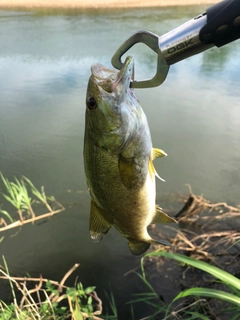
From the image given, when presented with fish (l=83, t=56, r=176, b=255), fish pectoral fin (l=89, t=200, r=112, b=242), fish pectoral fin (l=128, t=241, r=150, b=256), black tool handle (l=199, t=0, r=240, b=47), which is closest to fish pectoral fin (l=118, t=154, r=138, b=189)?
fish (l=83, t=56, r=176, b=255)

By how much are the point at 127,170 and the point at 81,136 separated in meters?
3.78

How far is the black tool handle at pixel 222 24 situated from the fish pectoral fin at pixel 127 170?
0.52 meters

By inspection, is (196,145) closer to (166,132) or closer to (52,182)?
(166,132)

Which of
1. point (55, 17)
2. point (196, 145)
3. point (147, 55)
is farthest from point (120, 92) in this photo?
point (55, 17)

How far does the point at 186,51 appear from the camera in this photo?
102cm

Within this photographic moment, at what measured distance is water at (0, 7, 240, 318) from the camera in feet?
11.7

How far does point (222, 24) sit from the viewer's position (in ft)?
3.21

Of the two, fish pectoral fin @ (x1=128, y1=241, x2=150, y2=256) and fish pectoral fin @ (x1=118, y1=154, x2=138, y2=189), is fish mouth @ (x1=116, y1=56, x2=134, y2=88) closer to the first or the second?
fish pectoral fin @ (x1=118, y1=154, x2=138, y2=189)

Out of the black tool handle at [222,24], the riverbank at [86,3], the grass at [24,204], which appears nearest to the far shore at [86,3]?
the riverbank at [86,3]

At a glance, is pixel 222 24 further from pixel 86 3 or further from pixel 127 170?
pixel 86 3

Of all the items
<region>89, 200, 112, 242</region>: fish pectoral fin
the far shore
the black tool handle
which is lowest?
<region>89, 200, 112, 242</region>: fish pectoral fin

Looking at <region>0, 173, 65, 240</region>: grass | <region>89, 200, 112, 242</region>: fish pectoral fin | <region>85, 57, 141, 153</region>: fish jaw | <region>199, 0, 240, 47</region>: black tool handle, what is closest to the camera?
<region>199, 0, 240, 47</region>: black tool handle

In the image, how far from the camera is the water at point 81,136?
140 inches

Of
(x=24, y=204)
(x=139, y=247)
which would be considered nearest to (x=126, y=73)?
(x=139, y=247)
